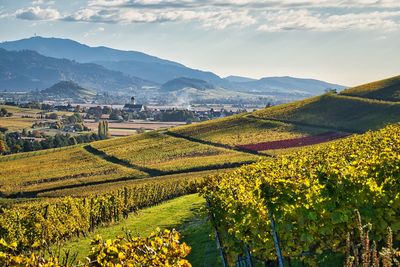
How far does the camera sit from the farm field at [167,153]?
8056 centimetres

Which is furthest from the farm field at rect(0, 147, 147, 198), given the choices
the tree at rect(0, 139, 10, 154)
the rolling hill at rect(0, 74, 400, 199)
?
the tree at rect(0, 139, 10, 154)

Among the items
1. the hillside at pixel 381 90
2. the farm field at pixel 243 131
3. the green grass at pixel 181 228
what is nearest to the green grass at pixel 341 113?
the hillside at pixel 381 90

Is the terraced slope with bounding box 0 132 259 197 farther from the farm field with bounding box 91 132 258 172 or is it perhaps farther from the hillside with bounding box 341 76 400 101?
the hillside with bounding box 341 76 400 101

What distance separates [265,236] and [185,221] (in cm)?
2184

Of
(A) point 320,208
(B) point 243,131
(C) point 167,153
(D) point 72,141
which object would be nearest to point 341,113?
(B) point 243,131

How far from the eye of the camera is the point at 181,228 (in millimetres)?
37938

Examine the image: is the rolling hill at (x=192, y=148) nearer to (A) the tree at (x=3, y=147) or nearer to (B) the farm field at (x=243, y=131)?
(B) the farm field at (x=243, y=131)

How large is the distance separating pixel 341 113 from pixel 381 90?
12.1m

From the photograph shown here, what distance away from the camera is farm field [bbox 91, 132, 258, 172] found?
80562 millimetres

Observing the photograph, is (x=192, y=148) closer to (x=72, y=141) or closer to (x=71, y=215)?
(x=71, y=215)

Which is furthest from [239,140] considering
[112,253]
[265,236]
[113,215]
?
[112,253]

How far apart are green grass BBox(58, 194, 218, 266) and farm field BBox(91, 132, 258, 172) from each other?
2721 cm

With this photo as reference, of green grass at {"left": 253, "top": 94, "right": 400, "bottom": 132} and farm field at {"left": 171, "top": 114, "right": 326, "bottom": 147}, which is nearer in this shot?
green grass at {"left": 253, "top": 94, "right": 400, "bottom": 132}

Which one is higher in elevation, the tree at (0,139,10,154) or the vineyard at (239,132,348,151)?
the vineyard at (239,132,348,151)
